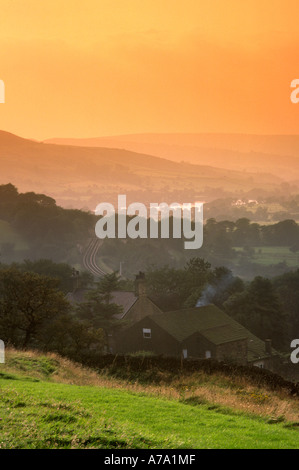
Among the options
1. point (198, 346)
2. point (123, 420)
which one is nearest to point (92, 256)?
point (198, 346)

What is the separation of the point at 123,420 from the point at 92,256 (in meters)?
139

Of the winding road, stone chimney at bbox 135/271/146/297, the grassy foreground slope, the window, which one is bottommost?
the window

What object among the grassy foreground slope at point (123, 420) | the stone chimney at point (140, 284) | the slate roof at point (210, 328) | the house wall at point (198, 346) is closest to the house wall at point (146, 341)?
the slate roof at point (210, 328)

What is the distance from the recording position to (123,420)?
53.7 feet

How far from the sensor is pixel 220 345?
66.7 meters

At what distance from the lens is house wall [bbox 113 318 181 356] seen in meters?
68.1

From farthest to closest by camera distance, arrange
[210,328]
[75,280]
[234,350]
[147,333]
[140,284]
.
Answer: [75,280] < [140,284] < [210,328] < [147,333] < [234,350]

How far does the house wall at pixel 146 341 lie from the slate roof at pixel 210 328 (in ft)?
1.83

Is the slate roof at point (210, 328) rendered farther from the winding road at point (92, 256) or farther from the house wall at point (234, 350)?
the winding road at point (92, 256)

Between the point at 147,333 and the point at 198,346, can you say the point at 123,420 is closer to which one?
the point at 198,346

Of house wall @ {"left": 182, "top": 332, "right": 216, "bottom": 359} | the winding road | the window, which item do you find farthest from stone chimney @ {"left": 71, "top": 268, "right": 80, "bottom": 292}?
the winding road

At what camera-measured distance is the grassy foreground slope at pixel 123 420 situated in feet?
45.7

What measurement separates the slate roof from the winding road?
205 ft

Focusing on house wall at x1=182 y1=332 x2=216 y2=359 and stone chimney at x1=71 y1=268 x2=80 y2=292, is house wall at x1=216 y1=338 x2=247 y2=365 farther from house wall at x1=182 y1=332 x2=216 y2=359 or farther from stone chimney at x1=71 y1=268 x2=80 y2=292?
stone chimney at x1=71 y1=268 x2=80 y2=292
